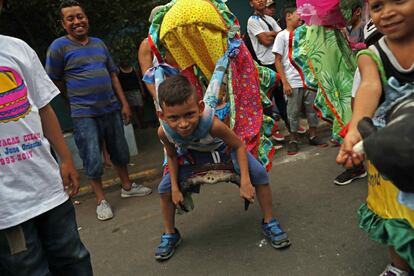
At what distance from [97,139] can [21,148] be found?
1917 mm

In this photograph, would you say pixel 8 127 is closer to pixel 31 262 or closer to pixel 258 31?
pixel 31 262

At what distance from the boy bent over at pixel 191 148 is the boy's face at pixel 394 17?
1051 mm

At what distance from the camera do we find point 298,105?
15.2 ft

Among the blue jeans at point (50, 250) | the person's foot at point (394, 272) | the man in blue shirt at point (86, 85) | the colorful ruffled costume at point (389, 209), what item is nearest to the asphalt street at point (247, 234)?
the person's foot at point (394, 272)

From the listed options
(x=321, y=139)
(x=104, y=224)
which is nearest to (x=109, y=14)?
(x=104, y=224)

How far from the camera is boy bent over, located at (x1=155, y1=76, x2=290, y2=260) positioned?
2279mm

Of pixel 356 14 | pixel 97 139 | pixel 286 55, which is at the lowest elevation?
pixel 97 139

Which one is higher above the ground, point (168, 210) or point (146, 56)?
point (146, 56)

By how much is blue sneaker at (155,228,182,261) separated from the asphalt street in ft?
0.13

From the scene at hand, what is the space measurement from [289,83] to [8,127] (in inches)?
136

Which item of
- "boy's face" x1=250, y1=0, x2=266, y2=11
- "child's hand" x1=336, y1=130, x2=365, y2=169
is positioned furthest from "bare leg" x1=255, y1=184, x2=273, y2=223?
"boy's face" x1=250, y1=0, x2=266, y2=11

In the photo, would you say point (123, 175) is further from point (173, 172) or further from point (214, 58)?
point (214, 58)

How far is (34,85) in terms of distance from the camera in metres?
1.86

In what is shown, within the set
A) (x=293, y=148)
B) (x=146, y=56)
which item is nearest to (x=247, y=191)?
(x=146, y=56)
